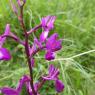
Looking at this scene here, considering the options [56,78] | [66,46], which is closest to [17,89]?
[56,78]

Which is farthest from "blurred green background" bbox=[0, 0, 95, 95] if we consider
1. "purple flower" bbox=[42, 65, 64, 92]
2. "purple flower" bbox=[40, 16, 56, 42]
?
"purple flower" bbox=[40, 16, 56, 42]

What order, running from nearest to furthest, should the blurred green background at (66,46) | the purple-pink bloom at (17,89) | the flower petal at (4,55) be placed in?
the flower petal at (4,55) → the purple-pink bloom at (17,89) → the blurred green background at (66,46)

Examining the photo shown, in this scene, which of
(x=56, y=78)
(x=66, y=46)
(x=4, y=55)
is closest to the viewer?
(x=4, y=55)

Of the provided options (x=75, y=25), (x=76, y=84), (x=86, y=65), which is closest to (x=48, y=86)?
(x=76, y=84)

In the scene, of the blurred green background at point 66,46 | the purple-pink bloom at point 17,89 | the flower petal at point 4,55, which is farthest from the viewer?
the blurred green background at point 66,46

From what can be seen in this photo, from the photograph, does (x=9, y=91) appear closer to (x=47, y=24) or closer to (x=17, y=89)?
(x=17, y=89)

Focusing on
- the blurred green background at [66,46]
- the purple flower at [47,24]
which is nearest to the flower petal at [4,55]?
the purple flower at [47,24]

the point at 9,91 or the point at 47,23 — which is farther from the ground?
the point at 47,23

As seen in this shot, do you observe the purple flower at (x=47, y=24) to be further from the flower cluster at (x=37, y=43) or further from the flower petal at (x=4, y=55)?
the flower petal at (x=4, y=55)

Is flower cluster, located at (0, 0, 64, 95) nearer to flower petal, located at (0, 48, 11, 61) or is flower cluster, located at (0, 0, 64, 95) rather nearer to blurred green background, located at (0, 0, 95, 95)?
flower petal, located at (0, 48, 11, 61)
